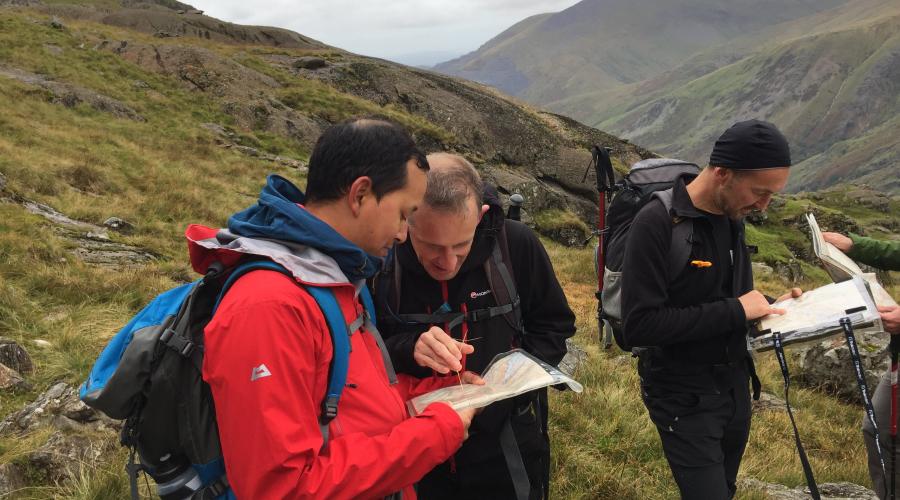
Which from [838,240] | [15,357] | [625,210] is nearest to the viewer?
[625,210]

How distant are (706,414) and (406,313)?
1782 millimetres

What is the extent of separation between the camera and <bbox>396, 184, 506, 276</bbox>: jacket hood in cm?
283

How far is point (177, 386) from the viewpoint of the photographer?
1681mm

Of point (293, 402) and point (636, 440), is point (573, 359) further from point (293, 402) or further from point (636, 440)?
point (293, 402)

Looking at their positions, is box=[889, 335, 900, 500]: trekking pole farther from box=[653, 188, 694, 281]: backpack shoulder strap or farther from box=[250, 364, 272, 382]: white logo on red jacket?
box=[250, 364, 272, 382]: white logo on red jacket

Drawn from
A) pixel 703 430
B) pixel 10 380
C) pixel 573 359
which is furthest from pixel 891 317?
pixel 10 380

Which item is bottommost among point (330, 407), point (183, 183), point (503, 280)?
point (183, 183)

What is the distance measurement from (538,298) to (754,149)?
1.37m

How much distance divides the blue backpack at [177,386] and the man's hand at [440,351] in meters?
0.49

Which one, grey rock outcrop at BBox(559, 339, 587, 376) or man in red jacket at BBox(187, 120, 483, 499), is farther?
grey rock outcrop at BBox(559, 339, 587, 376)

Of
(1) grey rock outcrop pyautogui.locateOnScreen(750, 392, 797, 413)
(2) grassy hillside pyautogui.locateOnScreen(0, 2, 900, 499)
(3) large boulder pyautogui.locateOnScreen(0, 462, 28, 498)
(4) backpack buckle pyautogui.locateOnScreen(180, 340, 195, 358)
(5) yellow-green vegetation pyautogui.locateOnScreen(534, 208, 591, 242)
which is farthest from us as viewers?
(5) yellow-green vegetation pyautogui.locateOnScreen(534, 208, 591, 242)

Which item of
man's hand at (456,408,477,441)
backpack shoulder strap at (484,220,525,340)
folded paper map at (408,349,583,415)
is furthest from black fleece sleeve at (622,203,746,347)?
man's hand at (456,408,477,441)

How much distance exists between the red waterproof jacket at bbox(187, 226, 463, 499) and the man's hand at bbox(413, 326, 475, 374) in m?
0.27

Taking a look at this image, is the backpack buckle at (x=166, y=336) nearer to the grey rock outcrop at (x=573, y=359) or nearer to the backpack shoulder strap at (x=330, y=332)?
the backpack shoulder strap at (x=330, y=332)
